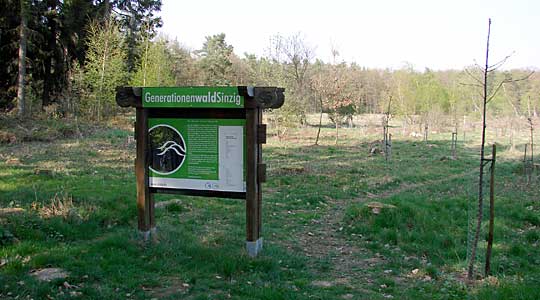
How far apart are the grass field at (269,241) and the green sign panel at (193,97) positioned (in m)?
2.00

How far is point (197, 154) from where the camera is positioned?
7105 millimetres

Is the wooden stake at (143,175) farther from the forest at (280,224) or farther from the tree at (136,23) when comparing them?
the tree at (136,23)

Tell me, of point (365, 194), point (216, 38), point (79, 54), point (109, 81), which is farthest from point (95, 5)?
point (365, 194)

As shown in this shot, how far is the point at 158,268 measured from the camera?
240 inches

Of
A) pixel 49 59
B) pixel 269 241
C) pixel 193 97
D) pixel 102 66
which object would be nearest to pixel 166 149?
pixel 193 97

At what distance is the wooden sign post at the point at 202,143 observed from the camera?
6.71 m

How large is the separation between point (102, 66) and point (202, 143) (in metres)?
26.8

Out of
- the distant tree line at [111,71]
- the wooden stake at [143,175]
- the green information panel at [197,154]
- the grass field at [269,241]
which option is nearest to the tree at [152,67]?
the distant tree line at [111,71]

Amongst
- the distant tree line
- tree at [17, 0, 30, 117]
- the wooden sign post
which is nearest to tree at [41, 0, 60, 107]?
the distant tree line

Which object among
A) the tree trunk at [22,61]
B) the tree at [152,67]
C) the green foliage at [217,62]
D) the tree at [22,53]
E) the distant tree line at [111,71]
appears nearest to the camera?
the tree at [22,53]

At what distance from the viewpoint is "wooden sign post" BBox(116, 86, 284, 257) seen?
6706 millimetres

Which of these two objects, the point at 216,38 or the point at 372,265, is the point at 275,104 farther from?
the point at 216,38

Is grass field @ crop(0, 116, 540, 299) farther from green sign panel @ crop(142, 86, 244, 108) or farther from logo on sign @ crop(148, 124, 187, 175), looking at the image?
green sign panel @ crop(142, 86, 244, 108)

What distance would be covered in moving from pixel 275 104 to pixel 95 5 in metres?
33.5
